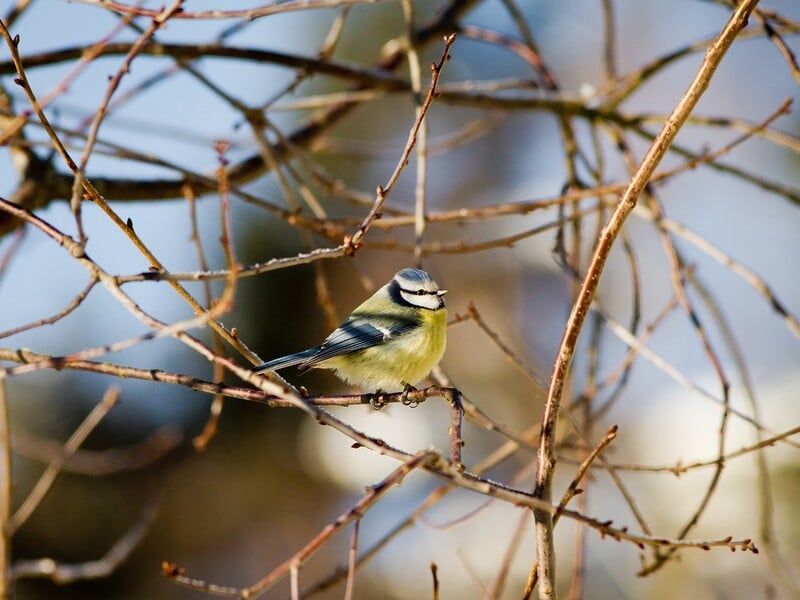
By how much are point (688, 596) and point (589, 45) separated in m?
9.42

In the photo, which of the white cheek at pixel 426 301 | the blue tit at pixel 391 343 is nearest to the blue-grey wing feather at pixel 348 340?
the blue tit at pixel 391 343

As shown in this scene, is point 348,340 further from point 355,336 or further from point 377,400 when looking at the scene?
point 377,400

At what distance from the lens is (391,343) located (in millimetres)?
2346

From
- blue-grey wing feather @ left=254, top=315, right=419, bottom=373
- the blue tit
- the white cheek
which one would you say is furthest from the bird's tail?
the white cheek

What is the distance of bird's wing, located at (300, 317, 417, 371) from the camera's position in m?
2.15

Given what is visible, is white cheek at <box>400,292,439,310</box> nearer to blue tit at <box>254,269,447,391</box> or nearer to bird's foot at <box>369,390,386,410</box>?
blue tit at <box>254,269,447,391</box>

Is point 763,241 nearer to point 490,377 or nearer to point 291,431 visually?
point 490,377

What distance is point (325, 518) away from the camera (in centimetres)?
865

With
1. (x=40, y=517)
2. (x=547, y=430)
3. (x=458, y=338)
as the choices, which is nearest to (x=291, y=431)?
(x=458, y=338)

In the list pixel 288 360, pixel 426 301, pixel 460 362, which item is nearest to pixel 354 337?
pixel 426 301

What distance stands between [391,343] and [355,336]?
0.12 meters

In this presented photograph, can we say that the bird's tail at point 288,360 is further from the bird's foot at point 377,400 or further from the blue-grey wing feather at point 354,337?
the bird's foot at point 377,400

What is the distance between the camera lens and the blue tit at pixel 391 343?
89.7 inches

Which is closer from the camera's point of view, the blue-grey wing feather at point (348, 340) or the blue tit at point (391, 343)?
the blue-grey wing feather at point (348, 340)
